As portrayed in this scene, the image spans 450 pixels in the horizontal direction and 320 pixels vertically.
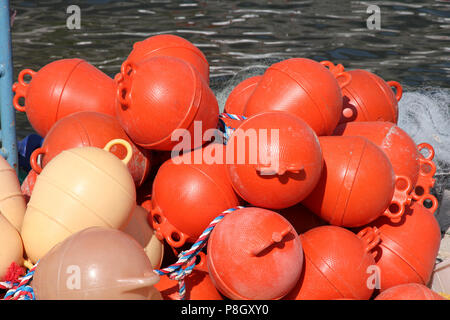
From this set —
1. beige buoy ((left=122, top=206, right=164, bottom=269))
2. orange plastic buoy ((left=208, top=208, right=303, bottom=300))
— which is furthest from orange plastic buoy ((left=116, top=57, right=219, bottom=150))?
orange plastic buoy ((left=208, top=208, right=303, bottom=300))

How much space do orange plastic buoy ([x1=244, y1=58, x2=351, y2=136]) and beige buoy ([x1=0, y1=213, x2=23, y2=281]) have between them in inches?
54.8

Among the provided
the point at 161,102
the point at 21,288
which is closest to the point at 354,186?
the point at 161,102

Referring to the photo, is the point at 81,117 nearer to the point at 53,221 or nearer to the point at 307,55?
the point at 53,221

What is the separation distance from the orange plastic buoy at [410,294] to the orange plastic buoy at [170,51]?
1598 mm

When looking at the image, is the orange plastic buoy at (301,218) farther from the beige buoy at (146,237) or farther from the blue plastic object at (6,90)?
the blue plastic object at (6,90)

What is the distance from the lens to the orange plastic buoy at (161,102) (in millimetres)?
2693

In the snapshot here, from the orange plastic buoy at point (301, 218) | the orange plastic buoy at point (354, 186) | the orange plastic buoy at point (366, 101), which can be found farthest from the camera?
the orange plastic buoy at point (366, 101)

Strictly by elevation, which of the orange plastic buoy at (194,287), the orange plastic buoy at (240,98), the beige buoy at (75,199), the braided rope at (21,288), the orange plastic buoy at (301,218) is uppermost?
the orange plastic buoy at (240,98)

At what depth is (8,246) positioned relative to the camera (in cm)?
248

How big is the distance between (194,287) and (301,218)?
2.40 ft

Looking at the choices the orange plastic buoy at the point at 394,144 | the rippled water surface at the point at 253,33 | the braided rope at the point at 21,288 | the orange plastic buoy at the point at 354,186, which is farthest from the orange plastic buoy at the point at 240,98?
the rippled water surface at the point at 253,33

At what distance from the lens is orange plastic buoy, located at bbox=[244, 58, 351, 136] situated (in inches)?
116

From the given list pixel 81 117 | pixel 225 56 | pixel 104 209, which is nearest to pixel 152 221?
pixel 104 209

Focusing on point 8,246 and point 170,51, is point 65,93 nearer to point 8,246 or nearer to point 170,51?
point 170,51
